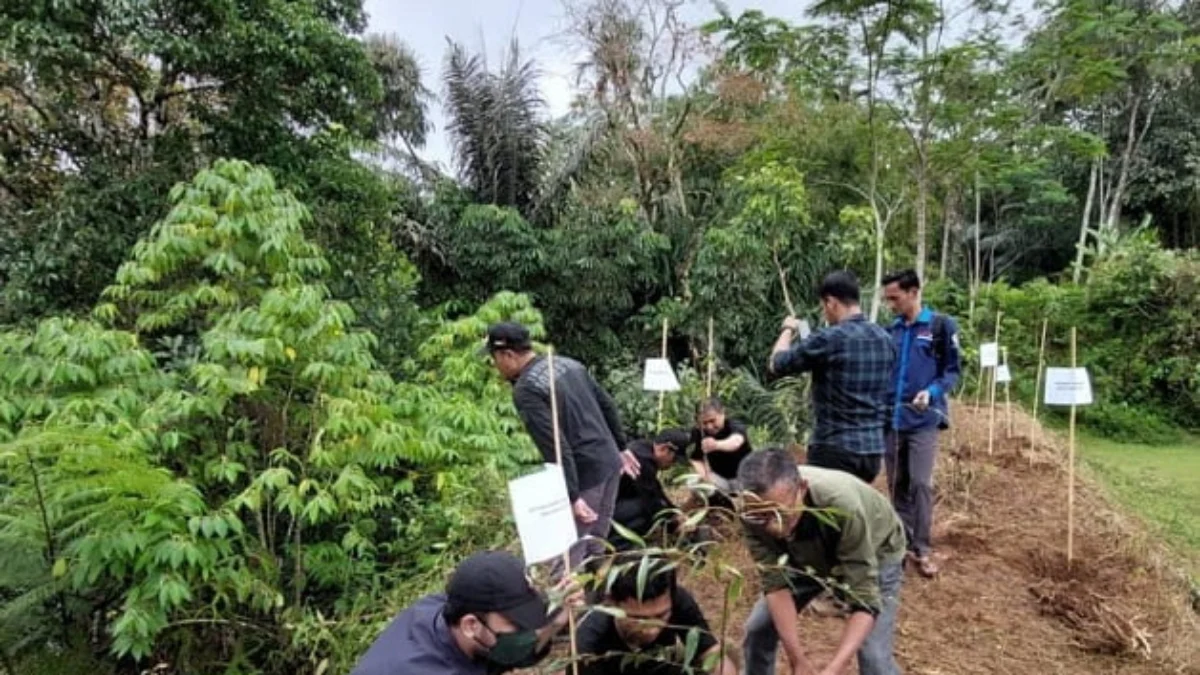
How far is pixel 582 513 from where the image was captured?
9.44 feet

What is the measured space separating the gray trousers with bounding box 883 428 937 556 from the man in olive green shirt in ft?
4.95

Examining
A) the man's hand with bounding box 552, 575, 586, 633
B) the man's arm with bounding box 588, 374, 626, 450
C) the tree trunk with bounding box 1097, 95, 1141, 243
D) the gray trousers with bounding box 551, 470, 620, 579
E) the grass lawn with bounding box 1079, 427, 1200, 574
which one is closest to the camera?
the man's hand with bounding box 552, 575, 586, 633

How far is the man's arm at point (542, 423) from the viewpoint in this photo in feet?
9.18

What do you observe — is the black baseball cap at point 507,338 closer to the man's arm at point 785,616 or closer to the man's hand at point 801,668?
the man's arm at point 785,616

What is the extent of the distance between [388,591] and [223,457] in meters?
1.11

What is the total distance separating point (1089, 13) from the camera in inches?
268

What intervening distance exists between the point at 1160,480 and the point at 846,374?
6.89 metres

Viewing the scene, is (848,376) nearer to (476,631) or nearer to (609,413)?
(609,413)

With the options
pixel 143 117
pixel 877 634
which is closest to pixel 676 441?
pixel 877 634

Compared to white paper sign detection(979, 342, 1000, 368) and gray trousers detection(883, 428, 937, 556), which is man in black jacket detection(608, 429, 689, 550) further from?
white paper sign detection(979, 342, 1000, 368)

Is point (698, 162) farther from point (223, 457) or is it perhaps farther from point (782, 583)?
point (782, 583)

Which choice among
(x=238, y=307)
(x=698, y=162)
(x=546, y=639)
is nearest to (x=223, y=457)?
(x=238, y=307)

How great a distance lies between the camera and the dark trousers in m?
3.04

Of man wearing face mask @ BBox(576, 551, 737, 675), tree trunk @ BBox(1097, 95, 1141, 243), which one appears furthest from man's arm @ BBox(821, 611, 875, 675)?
tree trunk @ BBox(1097, 95, 1141, 243)
